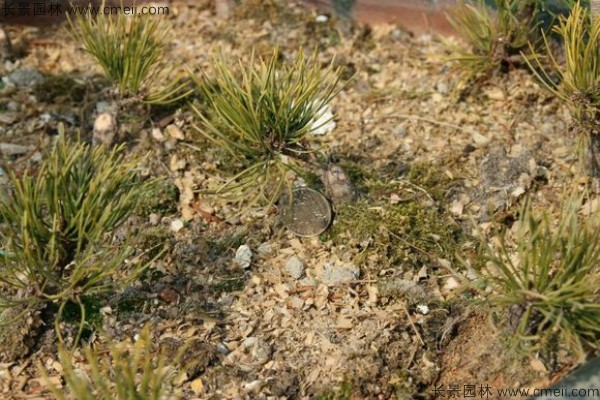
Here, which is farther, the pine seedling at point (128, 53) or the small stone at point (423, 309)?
the pine seedling at point (128, 53)

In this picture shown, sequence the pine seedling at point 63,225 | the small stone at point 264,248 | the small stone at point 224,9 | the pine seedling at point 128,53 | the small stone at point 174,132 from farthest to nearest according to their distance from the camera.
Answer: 1. the small stone at point 224,9
2. the small stone at point 174,132
3. the pine seedling at point 128,53
4. the small stone at point 264,248
5. the pine seedling at point 63,225

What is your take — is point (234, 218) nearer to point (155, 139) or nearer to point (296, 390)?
point (155, 139)

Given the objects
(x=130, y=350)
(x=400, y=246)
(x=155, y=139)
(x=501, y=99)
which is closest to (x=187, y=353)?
(x=130, y=350)

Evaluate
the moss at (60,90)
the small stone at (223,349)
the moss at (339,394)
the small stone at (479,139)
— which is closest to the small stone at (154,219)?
the small stone at (223,349)

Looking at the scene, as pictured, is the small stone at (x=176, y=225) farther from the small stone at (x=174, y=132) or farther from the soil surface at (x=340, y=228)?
the small stone at (x=174, y=132)

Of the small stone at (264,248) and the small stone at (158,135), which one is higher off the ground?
the small stone at (158,135)

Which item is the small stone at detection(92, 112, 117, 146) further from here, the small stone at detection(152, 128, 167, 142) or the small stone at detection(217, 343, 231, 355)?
the small stone at detection(217, 343, 231, 355)

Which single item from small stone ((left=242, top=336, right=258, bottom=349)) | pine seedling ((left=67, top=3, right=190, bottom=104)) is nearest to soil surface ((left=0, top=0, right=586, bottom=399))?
small stone ((left=242, top=336, right=258, bottom=349))

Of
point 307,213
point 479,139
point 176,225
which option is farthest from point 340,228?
point 479,139
